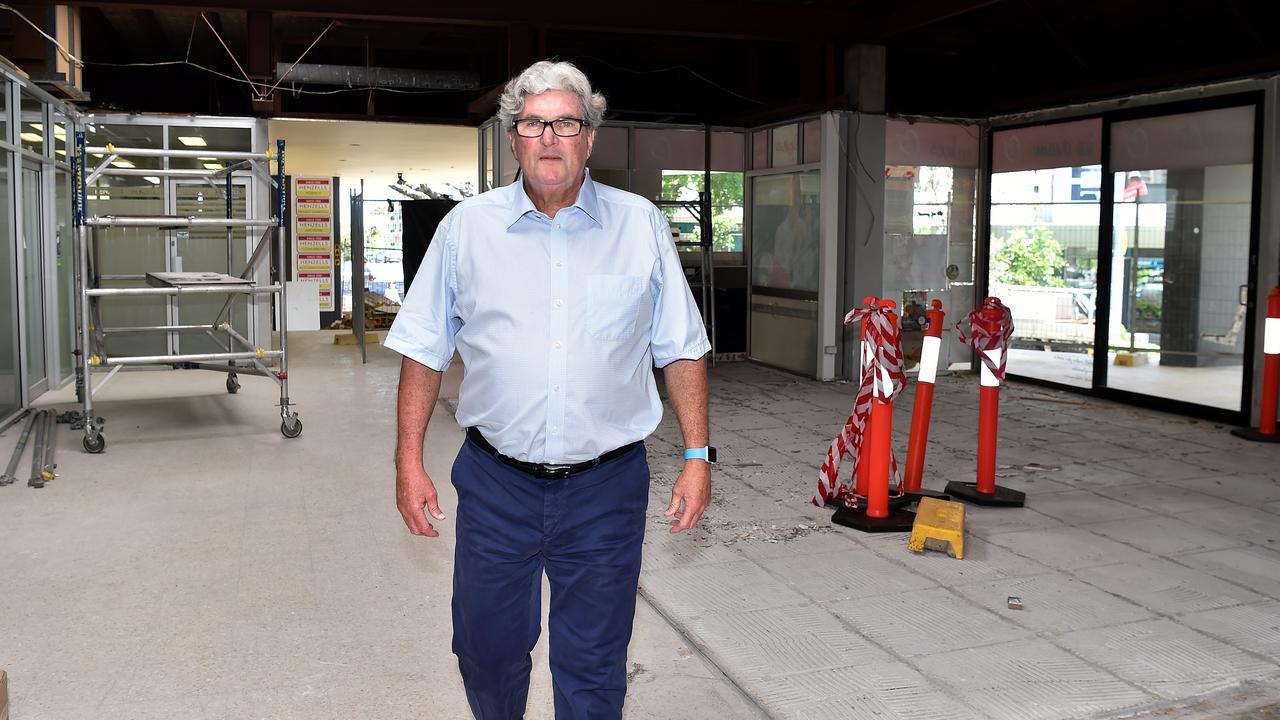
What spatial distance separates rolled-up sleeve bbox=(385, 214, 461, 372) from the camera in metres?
2.38

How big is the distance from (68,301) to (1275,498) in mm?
9674

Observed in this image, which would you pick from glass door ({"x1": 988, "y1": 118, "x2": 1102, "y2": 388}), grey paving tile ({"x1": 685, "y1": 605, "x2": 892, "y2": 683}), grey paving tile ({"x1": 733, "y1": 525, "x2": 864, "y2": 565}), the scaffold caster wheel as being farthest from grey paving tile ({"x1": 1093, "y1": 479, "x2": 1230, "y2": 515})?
the scaffold caster wheel

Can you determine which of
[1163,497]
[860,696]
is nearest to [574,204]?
[860,696]

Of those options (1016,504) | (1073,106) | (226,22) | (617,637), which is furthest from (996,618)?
(226,22)

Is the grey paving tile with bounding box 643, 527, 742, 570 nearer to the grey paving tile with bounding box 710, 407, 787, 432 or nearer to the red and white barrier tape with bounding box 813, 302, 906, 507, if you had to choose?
the red and white barrier tape with bounding box 813, 302, 906, 507

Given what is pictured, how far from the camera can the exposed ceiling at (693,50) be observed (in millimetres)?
9109

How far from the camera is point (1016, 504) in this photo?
5500mm

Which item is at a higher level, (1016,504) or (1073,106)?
(1073,106)

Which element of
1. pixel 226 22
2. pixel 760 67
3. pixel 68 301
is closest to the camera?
pixel 68 301

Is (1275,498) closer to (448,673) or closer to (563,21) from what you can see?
(448,673)

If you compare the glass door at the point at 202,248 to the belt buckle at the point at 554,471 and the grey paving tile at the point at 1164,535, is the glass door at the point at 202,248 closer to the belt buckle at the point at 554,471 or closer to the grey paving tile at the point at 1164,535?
the grey paving tile at the point at 1164,535

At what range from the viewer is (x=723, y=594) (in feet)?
13.6

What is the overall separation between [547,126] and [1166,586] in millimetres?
3334

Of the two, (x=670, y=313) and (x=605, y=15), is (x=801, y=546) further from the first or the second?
(x=605, y=15)
